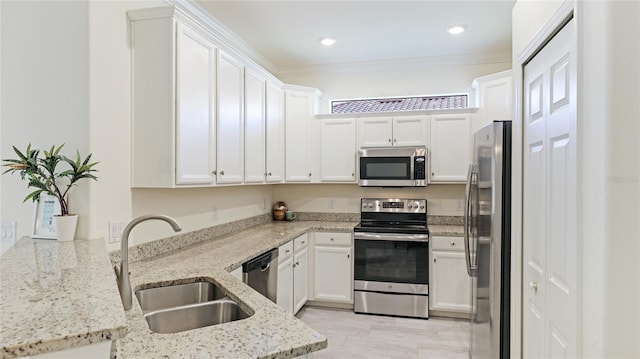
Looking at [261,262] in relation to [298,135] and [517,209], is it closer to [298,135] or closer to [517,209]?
[517,209]

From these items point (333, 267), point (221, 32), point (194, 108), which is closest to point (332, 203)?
point (333, 267)

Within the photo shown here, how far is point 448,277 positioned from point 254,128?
2387 mm

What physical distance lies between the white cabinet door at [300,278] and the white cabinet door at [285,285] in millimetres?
113

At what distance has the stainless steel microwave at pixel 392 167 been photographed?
3938 millimetres

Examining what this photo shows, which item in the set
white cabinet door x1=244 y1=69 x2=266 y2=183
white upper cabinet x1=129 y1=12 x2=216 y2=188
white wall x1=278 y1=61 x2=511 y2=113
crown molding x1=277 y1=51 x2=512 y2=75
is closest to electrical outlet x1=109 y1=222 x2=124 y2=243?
white upper cabinet x1=129 y1=12 x2=216 y2=188

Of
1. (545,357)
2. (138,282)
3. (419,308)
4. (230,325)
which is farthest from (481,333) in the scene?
(138,282)

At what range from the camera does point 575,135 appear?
49.1 inches

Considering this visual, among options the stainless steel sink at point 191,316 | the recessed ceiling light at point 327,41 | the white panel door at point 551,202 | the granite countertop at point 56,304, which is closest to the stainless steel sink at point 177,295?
the stainless steel sink at point 191,316

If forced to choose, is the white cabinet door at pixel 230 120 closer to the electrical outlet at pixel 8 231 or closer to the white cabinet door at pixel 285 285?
the white cabinet door at pixel 285 285

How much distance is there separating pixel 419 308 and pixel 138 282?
2.76 m

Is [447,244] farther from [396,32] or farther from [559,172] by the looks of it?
[559,172]

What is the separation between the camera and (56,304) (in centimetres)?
89

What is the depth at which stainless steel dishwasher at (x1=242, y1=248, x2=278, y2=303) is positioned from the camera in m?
2.57

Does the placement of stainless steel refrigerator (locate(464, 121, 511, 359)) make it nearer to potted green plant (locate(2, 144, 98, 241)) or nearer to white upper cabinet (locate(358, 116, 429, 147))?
white upper cabinet (locate(358, 116, 429, 147))
